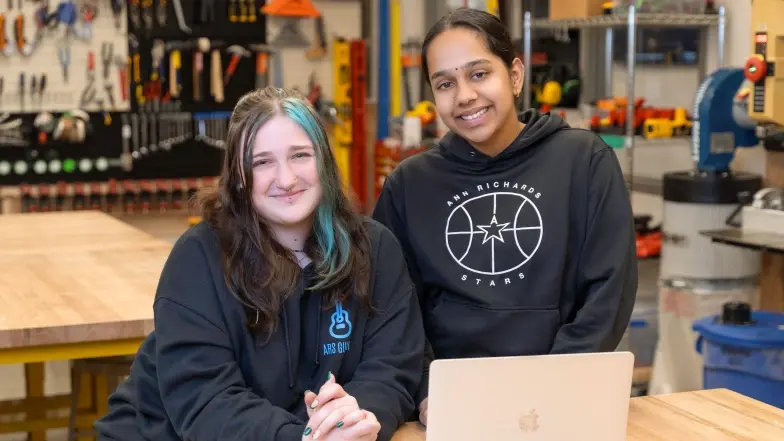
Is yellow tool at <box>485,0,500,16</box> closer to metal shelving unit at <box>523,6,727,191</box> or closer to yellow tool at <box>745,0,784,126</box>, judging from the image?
metal shelving unit at <box>523,6,727,191</box>

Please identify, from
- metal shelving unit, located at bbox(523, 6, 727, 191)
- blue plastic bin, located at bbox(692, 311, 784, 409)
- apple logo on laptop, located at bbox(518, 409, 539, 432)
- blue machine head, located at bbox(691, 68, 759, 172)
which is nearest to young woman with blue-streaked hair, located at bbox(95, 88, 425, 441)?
apple logo on laptop, located at bbox(518, 409, 539, 432)

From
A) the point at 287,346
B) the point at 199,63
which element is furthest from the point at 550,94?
the point at 287,346

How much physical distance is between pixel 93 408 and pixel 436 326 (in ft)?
6.54

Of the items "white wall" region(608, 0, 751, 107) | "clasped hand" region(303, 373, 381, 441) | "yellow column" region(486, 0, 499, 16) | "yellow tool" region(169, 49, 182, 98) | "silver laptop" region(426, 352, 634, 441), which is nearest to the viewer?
"silver laptop" region(426, 352, 634, 441)

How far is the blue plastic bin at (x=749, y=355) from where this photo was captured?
12.1 ft

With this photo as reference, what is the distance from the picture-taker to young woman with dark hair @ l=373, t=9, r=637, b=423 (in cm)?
223

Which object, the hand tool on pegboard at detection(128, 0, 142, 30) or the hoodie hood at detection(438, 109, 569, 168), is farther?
the hand tool on pegboard at detection(128, 0, 142, 30)

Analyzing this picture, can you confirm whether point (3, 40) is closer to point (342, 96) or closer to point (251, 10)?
point (251, 10)

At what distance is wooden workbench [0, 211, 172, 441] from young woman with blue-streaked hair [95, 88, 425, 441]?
0.73 meters

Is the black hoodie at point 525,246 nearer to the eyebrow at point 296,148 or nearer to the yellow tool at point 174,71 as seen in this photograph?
the eyebrow at point 296,148

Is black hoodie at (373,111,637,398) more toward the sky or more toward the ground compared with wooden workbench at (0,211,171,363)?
more toward the sky

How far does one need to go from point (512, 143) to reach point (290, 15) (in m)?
4.42

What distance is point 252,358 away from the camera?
193cm

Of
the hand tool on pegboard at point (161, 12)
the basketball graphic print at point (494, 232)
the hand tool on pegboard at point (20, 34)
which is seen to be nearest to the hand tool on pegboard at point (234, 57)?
the hand tool on pegboard at point (161, 12)
